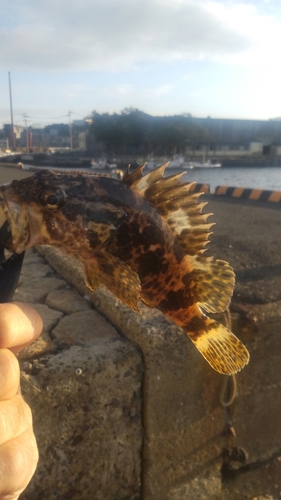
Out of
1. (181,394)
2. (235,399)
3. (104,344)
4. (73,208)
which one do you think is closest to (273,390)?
(235,399)

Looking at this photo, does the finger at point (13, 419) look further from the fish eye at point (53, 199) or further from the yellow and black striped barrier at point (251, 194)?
the yellow and black striped barrier at point (251, 194)

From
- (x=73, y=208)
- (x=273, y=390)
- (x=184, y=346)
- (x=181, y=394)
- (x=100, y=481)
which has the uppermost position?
(x=73, y=208)

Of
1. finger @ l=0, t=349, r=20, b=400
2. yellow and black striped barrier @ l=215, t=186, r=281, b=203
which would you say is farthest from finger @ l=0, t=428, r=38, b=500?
yellow and black striped barrier @ l=215, t=186, r=281, b=203

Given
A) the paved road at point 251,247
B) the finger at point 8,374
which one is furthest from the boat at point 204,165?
the finger at point 8,374

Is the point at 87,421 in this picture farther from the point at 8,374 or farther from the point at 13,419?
the point at 8,374

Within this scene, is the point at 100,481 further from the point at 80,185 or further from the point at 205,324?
the point at 80,185

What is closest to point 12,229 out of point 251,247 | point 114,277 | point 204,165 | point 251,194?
point 114,277
